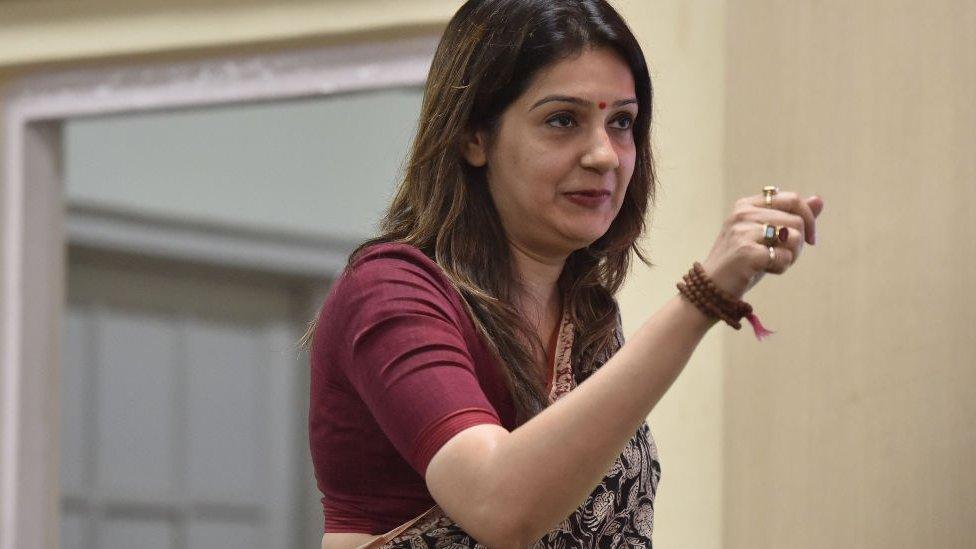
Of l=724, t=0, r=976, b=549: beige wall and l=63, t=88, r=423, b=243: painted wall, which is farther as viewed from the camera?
l=63, t=88, r=423, b=243: painted wall

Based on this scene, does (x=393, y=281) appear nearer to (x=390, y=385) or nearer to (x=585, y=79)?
(x=390, y=385)

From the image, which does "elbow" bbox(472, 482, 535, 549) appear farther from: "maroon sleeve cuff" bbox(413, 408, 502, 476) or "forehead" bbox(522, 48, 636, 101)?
"forehead" bbox(522, 48, 636, 101)

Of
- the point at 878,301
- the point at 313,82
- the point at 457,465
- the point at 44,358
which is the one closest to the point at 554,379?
the point at 457,465

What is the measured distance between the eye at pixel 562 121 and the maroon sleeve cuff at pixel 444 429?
1.11ft

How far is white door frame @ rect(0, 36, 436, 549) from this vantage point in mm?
2742

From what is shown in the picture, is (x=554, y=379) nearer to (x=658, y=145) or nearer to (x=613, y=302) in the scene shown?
(x=613, y=302)

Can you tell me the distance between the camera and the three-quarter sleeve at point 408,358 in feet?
4.26

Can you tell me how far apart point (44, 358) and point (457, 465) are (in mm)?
1787

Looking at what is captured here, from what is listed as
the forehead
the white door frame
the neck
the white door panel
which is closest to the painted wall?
the white door panel

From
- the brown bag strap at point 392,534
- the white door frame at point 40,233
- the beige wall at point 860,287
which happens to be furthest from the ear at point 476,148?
the white door frame at point 40,233

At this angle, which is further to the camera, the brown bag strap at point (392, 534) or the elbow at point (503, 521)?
the brown bag strap at point (392, 534)

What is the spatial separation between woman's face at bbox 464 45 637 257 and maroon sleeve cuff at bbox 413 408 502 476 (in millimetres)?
288

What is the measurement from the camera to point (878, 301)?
2041 millimetres

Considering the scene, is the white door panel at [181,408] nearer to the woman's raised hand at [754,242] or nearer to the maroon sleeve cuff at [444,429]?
the maroon sleeve cuff at [444,429]
